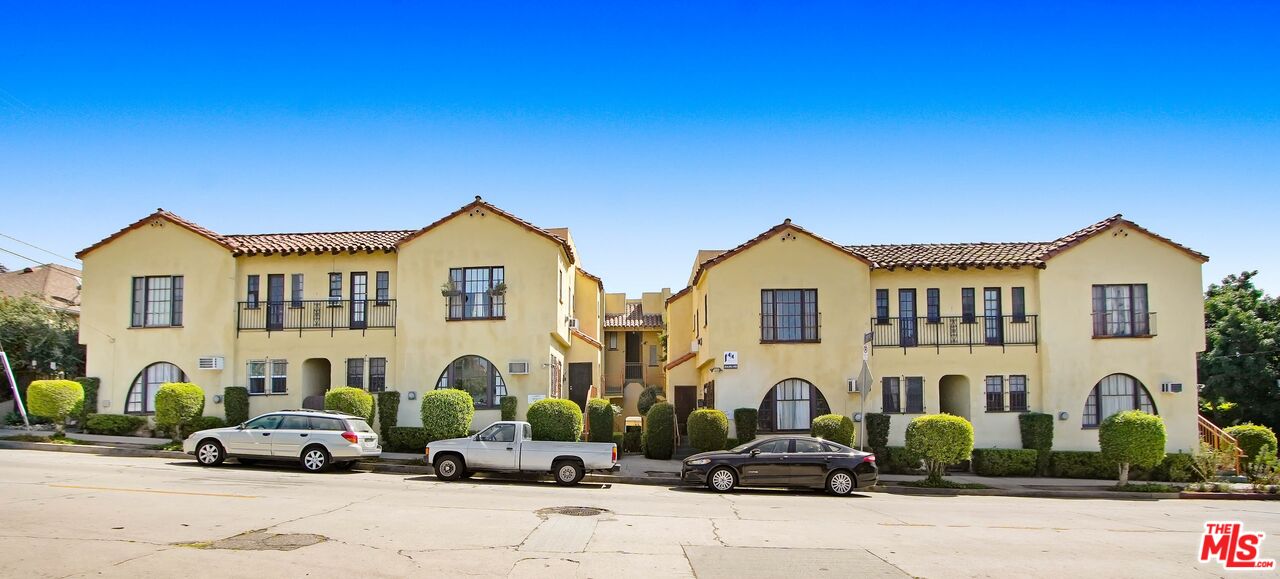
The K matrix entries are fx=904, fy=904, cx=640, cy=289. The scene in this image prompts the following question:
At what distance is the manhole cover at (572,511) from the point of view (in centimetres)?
1494

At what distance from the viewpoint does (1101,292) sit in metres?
27.0

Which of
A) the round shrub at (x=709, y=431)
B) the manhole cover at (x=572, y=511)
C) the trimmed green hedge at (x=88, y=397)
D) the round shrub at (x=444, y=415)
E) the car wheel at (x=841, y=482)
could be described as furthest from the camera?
the trimmed green hedge at (x=88, y=397)

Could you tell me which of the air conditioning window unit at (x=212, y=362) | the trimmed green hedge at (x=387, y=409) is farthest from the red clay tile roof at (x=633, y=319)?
the air conditioning window unit at (x=212, y=362)

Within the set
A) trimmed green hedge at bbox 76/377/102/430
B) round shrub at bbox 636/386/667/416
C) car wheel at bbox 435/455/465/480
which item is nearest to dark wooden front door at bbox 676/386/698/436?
round shrub at bbox 636/386/667/416

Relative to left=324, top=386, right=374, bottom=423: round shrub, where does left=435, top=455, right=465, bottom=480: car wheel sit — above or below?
below

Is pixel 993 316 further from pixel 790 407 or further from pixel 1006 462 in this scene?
pixel 790 407

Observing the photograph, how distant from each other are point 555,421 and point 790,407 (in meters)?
7.10

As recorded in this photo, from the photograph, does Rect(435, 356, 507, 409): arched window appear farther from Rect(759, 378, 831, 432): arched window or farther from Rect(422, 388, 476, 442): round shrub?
Rect(759, 378, 831, 432): arched window

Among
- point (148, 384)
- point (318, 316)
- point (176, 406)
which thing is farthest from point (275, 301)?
point (148, 384)

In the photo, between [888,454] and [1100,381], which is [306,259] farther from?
[1100,381]

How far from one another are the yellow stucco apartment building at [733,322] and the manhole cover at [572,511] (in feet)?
36.2

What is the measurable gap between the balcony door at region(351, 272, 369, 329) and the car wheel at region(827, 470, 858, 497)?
14982mm

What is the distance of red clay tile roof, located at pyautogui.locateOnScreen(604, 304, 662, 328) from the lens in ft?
128

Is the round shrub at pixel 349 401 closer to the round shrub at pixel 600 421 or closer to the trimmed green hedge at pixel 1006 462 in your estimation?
the round shrub at pixel 600 421
